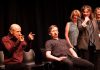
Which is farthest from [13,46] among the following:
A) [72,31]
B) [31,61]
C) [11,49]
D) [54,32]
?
[72,31]

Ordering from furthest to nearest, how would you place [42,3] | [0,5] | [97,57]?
[42,3]
[0,5]
[97,57]

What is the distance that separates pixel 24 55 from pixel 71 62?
0.94 m

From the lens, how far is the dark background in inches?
245

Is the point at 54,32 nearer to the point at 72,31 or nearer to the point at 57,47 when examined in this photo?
the point at 57,47

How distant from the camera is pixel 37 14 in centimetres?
655

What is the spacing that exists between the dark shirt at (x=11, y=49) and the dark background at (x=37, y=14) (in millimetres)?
709

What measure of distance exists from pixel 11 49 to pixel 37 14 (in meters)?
1.60

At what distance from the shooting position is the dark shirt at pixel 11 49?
512 cm

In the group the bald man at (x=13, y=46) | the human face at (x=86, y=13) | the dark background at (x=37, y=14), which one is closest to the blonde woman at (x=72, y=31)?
the human face at (x=86, y=13)

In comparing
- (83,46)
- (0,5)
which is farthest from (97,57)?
(0,5)

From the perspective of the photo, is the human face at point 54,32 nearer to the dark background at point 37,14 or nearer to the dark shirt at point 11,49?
the dark shirt at point 11,49

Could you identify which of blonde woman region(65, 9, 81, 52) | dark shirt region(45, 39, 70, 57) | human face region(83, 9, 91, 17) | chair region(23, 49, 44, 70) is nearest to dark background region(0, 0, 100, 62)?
chair region(23, 49, 44, 70)

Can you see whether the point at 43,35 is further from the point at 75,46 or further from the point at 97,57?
the point at 97,57

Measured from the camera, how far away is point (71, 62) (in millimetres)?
4934
